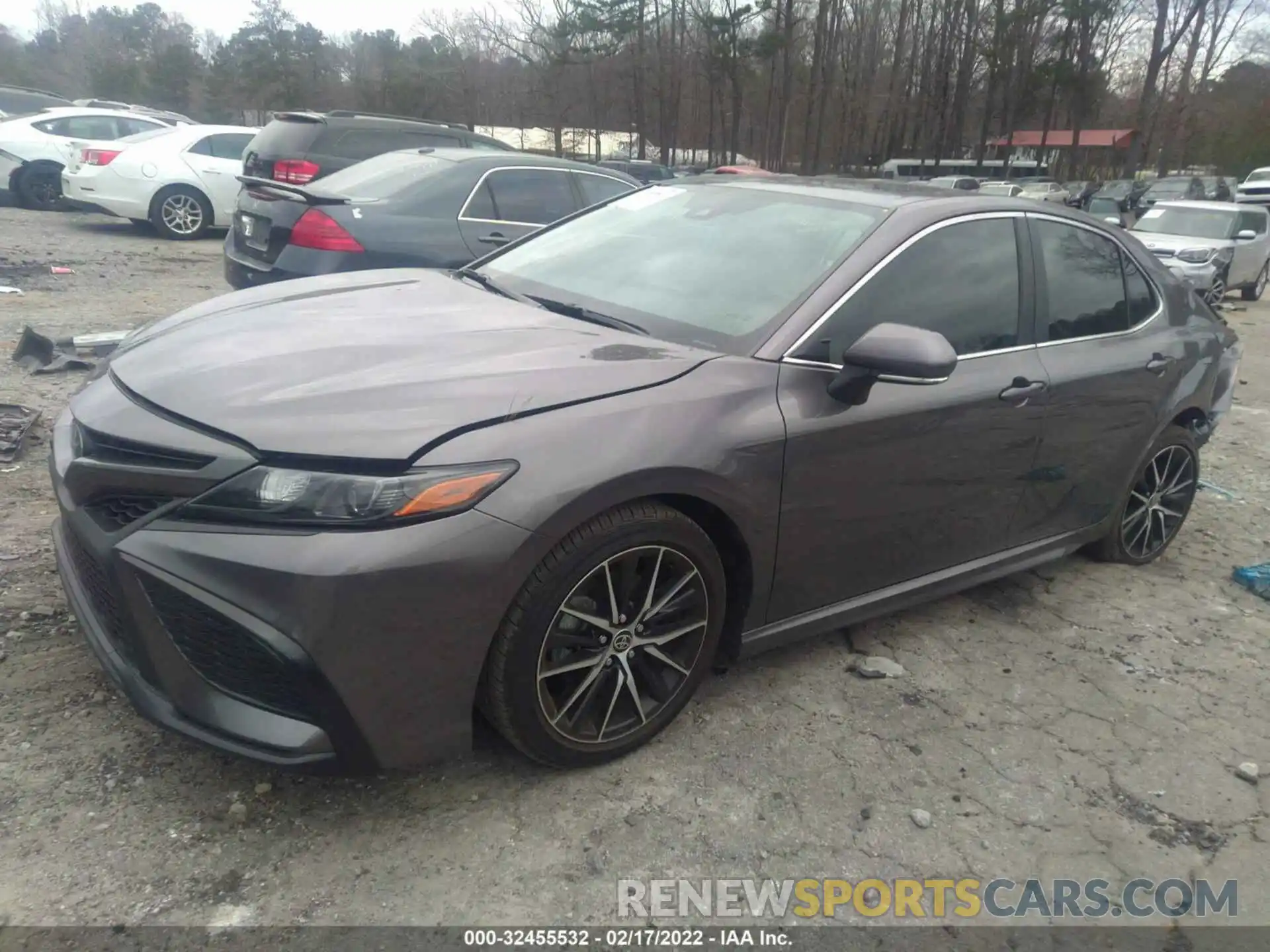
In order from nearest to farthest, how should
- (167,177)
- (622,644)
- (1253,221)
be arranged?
(622,644), (167,177), (1253,221)

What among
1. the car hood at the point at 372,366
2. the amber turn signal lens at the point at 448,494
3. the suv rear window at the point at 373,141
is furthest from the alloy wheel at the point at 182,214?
the amber turn signal lens at the point at 448,494

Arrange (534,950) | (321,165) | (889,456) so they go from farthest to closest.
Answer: (321,165), (889,456), (534,950)

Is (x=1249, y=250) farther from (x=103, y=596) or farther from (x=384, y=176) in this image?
(x=103, y=596)

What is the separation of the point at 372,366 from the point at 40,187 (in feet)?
49.8

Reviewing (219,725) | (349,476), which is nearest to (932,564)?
(349,476)

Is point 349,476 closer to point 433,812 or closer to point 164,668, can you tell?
point 164,668

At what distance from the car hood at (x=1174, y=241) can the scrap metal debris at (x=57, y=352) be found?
14149 mm

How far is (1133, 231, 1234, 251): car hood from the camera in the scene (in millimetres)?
14672

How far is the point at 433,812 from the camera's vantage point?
A: 2.48 meters

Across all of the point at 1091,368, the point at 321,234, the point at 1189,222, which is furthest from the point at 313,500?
the point at 1189,222

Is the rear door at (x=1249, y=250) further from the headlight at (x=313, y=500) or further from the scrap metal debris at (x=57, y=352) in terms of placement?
the headlight at (x=313, y=500)

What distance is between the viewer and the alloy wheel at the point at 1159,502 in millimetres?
4320

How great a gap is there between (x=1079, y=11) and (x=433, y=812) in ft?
169

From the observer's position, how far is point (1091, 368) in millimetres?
3691
